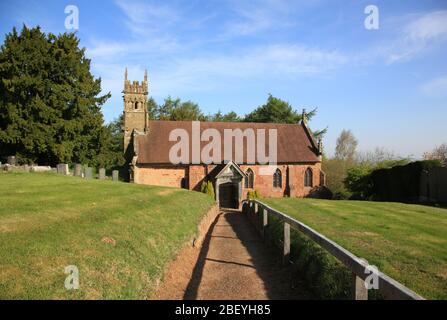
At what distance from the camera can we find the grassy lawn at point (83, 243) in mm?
6250

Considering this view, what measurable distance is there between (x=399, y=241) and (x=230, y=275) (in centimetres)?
505

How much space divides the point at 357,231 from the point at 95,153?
100ft

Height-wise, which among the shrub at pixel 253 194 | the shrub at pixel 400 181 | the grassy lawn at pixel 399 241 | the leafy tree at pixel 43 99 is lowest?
the shrub at pixel 253 194

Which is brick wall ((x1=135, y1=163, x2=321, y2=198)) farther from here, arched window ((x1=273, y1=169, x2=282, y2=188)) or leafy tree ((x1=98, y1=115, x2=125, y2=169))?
leafy tree ((x1=98, y1=115, x2=125, y2=169))

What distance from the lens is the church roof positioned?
36.5 metres

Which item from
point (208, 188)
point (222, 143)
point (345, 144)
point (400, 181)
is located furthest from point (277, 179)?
point (345, 144)

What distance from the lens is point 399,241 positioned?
32.6ft

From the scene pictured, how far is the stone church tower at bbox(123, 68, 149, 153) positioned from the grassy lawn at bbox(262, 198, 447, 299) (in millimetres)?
28689

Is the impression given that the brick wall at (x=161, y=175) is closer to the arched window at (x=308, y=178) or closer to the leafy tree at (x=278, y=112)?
the arched window at (x=308, y=178)

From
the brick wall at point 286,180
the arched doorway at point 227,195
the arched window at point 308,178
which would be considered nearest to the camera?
the arched doorway at point 227,195

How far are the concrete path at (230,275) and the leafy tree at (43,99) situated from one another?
Answer: 76.1ft

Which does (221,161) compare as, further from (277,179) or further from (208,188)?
(277,179)

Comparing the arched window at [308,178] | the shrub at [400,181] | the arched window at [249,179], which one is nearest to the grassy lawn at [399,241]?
the shrub at [400,181]
